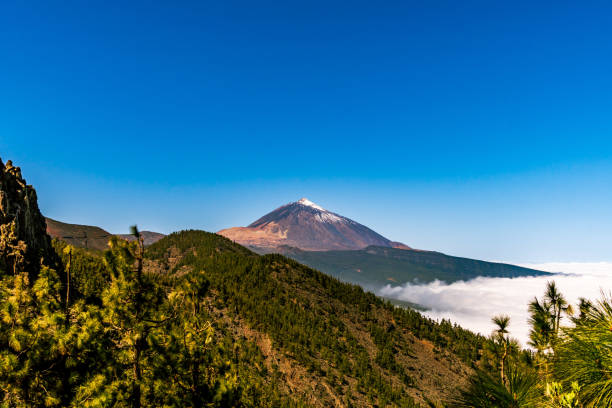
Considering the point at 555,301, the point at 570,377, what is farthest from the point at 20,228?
the point at 555,301

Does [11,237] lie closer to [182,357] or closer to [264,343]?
[182,357]

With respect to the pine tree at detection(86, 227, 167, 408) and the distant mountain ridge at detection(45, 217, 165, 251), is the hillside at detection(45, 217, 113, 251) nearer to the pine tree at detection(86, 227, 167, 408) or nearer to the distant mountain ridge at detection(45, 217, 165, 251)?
the distant mountain ridge at detection(45, 217, 165, 251)

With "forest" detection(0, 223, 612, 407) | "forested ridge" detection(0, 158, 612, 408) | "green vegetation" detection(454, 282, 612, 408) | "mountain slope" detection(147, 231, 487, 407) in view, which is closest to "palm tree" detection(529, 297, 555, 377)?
"forested ridge" detection(0, 158, 612, 408)

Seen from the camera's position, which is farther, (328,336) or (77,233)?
(77,233)

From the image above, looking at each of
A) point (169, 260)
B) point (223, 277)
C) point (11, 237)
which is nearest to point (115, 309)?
point (11, 237)

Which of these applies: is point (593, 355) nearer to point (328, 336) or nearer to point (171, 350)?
point (171, 350)

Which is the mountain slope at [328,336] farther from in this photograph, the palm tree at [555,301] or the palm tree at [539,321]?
the palm tree at [555,301]

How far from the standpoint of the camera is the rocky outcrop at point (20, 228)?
68.6 ft

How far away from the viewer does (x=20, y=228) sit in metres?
23.9

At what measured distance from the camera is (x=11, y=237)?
21.3 metres

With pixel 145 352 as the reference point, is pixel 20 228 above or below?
above

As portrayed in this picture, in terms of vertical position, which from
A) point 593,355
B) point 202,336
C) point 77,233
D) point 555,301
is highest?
point 593,355

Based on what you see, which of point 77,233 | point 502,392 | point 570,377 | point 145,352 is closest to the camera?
point 570,377

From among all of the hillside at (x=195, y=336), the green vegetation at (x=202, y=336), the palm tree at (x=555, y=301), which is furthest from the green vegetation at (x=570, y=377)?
the palm tree at (x=555, y=301)
